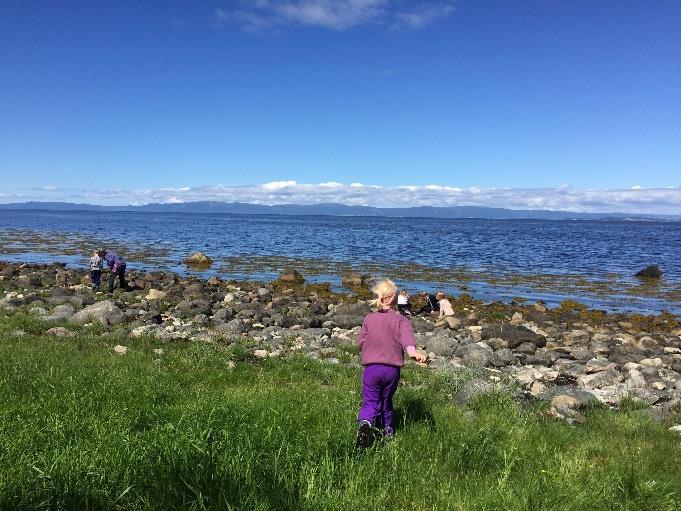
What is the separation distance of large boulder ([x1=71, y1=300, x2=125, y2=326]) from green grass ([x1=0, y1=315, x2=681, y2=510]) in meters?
6.56

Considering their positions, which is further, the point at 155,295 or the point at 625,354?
the point at 155,295

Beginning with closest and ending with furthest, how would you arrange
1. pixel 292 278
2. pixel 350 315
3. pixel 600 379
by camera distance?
pixel 600 379
pixel 350 315
pixel 292 278

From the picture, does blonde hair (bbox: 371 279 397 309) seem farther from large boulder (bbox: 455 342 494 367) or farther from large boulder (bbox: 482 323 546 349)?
large boulder (bbox: 482 323 546 349)

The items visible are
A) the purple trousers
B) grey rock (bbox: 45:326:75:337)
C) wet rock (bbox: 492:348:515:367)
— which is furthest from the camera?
wet rock (bbox: 492:348:515:367)

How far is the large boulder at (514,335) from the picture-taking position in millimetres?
17453

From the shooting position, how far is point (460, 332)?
19.2 meters

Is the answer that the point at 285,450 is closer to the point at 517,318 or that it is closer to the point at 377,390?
the point at 377,390

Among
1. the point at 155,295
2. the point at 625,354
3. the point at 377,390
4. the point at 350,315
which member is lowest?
the point at 625,354

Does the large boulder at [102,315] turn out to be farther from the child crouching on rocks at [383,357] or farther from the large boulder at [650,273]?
the large boulder at [650,273]

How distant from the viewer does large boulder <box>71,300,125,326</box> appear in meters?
16.1

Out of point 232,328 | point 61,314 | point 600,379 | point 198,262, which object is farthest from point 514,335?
point 198,262

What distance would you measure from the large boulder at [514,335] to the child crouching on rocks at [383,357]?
38.0 feet

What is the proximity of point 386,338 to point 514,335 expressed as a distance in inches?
481

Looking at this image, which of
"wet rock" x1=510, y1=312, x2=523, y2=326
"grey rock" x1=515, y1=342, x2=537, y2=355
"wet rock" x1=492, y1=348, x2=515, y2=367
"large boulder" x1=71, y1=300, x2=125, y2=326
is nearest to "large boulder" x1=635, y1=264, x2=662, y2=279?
"wet rock" x1=510, y1=312, x2=523, y2=326
